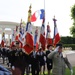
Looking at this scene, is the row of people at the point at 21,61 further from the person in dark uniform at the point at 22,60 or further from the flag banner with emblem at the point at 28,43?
the flag banner with emblem at the point at 28,43

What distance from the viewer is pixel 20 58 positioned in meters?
12.8

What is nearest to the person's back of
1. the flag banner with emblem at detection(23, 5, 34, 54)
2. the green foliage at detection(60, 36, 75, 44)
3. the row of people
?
the row of people

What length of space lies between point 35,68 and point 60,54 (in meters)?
3.76

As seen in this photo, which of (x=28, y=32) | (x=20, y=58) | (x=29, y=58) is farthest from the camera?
(x=28, y=32)

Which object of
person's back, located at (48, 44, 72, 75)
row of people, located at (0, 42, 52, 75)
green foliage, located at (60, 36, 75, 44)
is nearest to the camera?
person's back, located at (48, 44, 72, 75)

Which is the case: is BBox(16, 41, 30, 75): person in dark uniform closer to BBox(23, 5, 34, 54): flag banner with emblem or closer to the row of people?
the row of people

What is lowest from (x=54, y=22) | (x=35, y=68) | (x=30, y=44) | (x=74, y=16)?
(x=35, y=68)

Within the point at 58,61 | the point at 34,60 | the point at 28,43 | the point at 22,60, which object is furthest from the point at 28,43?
the point at 58,61

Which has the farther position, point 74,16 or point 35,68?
point 74,16

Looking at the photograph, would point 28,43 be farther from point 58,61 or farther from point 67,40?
point 67,40

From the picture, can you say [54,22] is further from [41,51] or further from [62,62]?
[62,62]

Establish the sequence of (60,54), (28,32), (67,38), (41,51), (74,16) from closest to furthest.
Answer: (60,54), (28,32), (41,51), (74,16), (67,38)

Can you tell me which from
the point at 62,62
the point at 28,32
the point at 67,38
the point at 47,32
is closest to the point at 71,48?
the point at 67,38

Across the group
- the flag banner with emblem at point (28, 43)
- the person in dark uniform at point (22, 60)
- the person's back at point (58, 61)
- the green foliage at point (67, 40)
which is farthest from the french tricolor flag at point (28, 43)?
the green foliage at point (67, 40)
